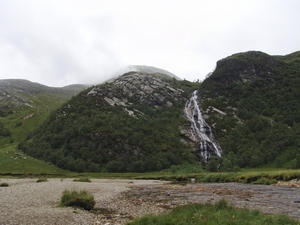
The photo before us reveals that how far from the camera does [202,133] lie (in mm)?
147125

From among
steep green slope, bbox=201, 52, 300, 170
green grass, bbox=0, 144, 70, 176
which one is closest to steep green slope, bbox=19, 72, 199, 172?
green grass, bbox=0, 144, 70, 176

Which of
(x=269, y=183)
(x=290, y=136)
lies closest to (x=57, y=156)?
(x=269, y=183)

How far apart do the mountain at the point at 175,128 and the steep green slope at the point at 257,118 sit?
16.5 inches

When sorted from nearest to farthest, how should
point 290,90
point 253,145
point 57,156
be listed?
point 57,156 → point 253,145 → point 290,90

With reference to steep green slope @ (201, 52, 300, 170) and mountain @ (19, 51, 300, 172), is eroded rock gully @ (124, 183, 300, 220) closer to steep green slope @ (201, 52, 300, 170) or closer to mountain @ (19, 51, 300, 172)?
steep green slope @ (201, 52, 300, 170)

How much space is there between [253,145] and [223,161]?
27.6 m

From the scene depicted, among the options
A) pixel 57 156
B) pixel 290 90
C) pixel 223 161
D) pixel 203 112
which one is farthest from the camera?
pixel 290 90

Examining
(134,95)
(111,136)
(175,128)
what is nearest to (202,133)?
(175,128)

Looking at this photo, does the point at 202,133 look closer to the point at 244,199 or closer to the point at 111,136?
the point at 111,136

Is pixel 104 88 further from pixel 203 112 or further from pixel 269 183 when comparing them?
pixel 269 183

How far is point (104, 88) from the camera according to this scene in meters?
189

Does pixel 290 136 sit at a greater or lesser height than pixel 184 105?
lesser

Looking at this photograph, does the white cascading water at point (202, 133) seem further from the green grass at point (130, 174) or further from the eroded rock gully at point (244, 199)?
the eroded rock gully at point (244, 199)

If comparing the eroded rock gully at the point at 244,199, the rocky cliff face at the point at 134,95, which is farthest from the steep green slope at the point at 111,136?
the eroded rock gully at the point at 244,199
